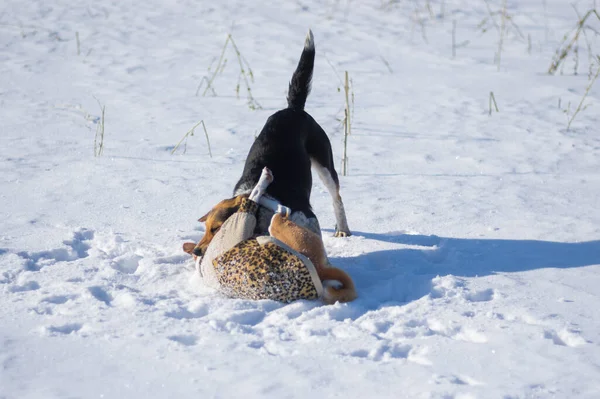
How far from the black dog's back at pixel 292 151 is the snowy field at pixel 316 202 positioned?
0.51 m

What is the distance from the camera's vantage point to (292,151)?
459 centimetres

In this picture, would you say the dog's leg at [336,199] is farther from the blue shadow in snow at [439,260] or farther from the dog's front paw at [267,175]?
the dog's front paw at [267,175]

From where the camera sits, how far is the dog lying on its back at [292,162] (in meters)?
4.10

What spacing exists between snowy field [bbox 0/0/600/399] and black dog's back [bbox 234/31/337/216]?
513 millimetres

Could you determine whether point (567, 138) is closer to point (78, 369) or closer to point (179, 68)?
point (179, 68)

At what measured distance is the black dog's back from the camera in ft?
14.3

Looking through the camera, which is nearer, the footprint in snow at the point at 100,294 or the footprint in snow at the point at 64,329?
the footprint in snow at the point at 64,329

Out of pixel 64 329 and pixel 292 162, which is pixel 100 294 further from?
pixel 292 162

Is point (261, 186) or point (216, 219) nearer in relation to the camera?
point (216, 219)

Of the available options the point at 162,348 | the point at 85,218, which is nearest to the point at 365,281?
the point at 162,348

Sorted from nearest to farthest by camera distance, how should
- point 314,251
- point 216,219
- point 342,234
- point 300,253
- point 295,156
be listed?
point 300,253 → point 314,251 → point 216,219 → point 295,156 → point 342,234

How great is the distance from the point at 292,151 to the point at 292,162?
91 mm

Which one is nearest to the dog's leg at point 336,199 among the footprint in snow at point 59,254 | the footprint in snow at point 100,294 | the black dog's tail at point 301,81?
the black dog's tail at point 301,81

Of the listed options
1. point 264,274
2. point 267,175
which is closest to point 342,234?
point 267,175
